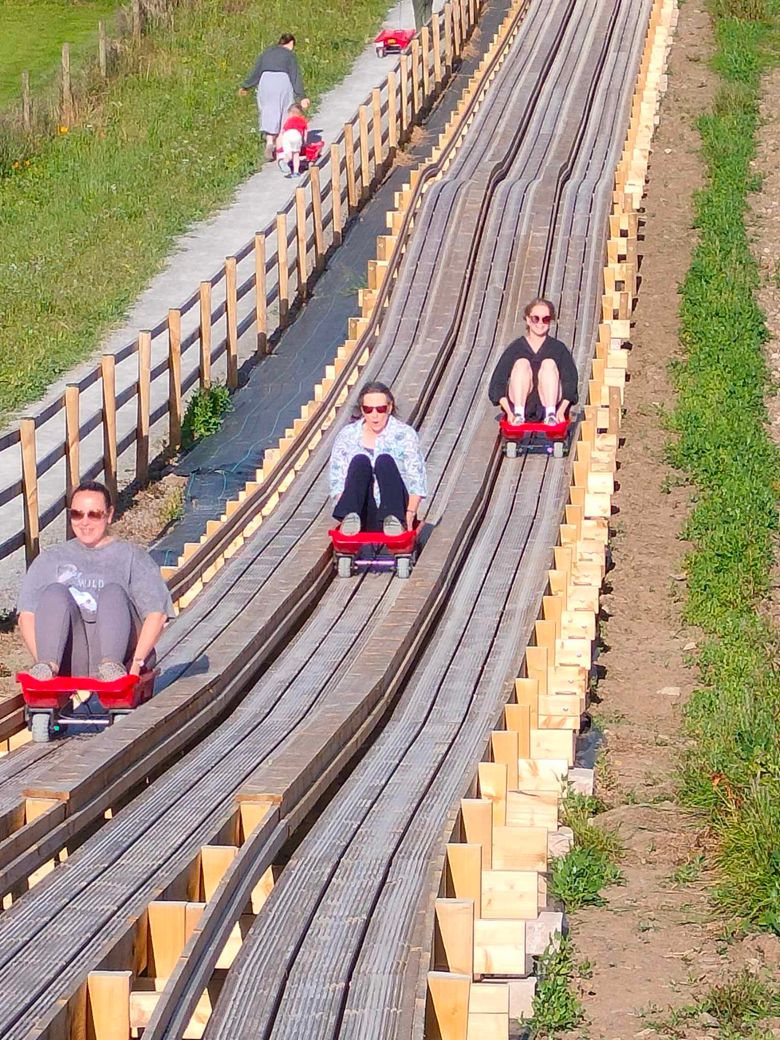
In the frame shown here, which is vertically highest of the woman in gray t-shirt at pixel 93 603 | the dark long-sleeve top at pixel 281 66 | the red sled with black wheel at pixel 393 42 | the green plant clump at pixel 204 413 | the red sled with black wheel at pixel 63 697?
the dark long-sleeve top at pixel 281 66

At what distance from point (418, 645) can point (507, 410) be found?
3.12 metres

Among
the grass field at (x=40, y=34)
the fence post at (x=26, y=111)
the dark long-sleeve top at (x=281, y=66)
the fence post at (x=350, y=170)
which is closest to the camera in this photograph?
the fence post at (x=350, y=170)

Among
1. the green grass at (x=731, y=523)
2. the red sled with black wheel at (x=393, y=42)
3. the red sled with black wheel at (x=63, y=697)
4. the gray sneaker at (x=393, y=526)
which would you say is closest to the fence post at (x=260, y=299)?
the green grass at (x=731, y=523)

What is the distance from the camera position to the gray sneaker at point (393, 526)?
946 centimetres

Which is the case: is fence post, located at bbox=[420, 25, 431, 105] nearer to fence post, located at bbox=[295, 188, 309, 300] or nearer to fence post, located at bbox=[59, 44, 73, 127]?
fence post, located at bbox=[59, 44, 73, 127]

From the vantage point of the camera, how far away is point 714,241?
57.6 ft

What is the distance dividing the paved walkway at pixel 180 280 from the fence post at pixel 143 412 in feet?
0.45

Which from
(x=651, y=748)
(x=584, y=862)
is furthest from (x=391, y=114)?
(x=584, y=862)

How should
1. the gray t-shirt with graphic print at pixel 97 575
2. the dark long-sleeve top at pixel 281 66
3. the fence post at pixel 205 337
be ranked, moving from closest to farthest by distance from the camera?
the gray t-shirt with graphic print at pixel 97 575
the fence post at pixel 205 337
the dark long-sleeve top at pixel 281 66

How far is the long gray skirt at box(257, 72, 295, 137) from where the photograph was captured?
20328 mm

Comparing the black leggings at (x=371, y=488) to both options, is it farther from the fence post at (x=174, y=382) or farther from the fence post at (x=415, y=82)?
the fence post at (x=415, y=82)

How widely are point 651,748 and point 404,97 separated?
47.4 ft

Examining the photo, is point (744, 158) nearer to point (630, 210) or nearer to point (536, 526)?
point (630, 210)

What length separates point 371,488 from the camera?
9617mm
